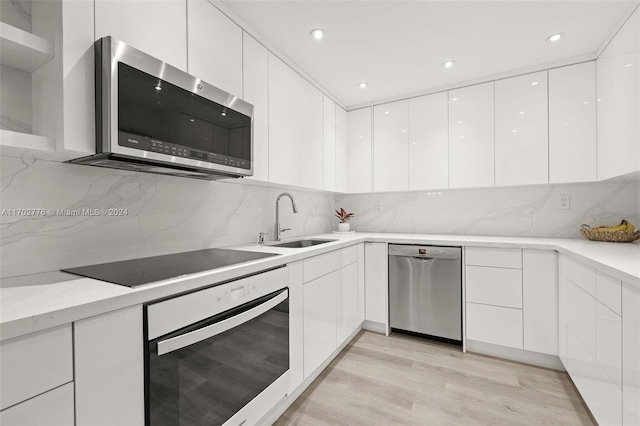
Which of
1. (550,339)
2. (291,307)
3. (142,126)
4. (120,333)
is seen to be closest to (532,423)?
(550,339)

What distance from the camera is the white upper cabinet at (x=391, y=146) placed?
3064 mm

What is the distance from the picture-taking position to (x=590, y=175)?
2.33 meters

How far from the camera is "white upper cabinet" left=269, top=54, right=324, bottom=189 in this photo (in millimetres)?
2127

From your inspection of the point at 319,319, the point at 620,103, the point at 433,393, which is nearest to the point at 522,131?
the point at 620,103

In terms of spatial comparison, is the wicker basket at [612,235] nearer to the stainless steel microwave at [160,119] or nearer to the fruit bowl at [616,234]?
the fruit bowl at [616,234]

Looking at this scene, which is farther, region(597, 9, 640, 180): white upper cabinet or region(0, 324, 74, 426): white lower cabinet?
region(597, 9, 640, 180): white upper cabinet

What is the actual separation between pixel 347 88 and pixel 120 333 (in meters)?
2.72

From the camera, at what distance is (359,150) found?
3.32 m

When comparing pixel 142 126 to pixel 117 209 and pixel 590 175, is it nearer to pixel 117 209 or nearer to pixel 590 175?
pixel 117 209

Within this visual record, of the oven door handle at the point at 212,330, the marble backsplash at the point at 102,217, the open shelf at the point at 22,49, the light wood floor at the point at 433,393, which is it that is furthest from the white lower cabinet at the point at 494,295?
the open shelf at the point at 22,49

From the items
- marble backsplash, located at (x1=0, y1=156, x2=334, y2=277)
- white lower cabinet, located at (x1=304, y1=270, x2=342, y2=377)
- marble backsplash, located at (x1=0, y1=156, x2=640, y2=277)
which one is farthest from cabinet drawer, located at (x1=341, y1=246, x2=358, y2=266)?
marble backsplash, located at (x1=0, y1=156, x2=334, y2=277)

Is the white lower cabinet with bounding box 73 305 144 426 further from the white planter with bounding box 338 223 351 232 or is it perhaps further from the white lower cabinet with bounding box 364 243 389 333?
the white planter with bounding box 338 223 351 232

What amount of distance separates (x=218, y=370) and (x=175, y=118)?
1099mm

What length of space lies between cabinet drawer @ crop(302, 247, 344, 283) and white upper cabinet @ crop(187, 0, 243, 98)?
1.15m
